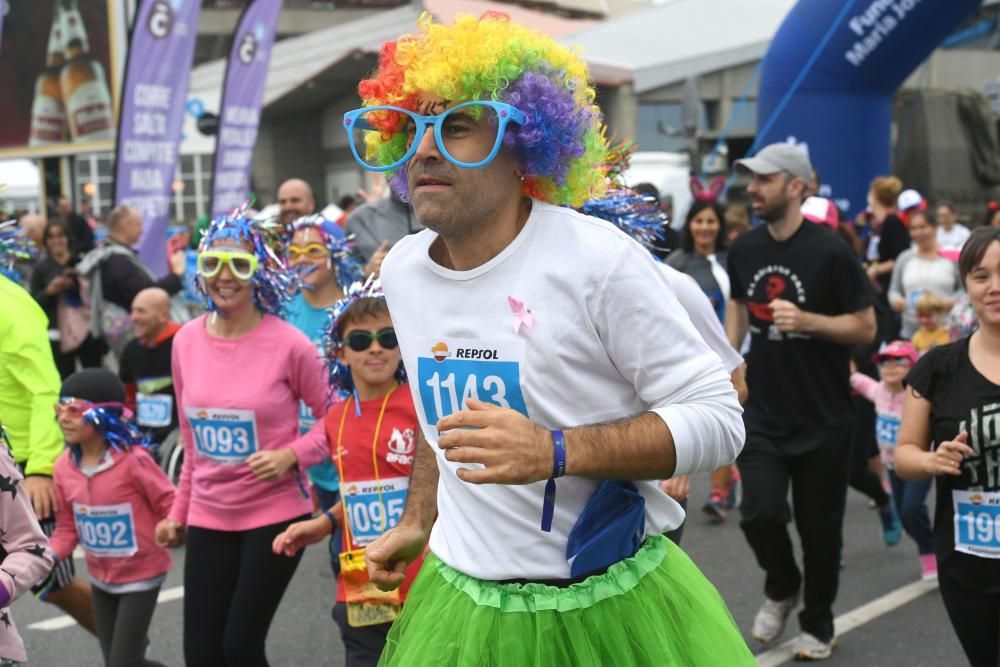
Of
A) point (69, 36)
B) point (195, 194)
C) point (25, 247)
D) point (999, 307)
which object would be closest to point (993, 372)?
point (999, 307)

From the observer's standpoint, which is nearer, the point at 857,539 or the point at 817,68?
the point at 857,539

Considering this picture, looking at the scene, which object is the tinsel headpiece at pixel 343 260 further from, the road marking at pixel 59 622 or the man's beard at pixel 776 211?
the man's beard at pixel 776 211

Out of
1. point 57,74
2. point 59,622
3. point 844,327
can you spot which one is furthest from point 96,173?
point 844,327

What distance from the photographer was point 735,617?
5867 millimetres

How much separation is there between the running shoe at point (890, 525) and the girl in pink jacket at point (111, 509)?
4.39m

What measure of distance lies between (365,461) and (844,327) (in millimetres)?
2249

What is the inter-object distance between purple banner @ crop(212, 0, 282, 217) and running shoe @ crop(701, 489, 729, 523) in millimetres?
8184

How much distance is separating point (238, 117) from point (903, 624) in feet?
35.3

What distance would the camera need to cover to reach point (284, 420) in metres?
4.59

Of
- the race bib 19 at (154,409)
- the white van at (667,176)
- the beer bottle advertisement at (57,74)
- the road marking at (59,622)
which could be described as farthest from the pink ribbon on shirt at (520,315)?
the beer bottle advertisement at (57,74)

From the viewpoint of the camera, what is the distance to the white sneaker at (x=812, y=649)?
5266 mm

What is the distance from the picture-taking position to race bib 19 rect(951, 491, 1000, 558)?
3695 millimetres

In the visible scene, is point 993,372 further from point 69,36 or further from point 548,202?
point 69,36

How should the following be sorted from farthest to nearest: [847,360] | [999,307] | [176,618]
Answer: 1. [176,618]
2. [847,360]
3. [999,307]
